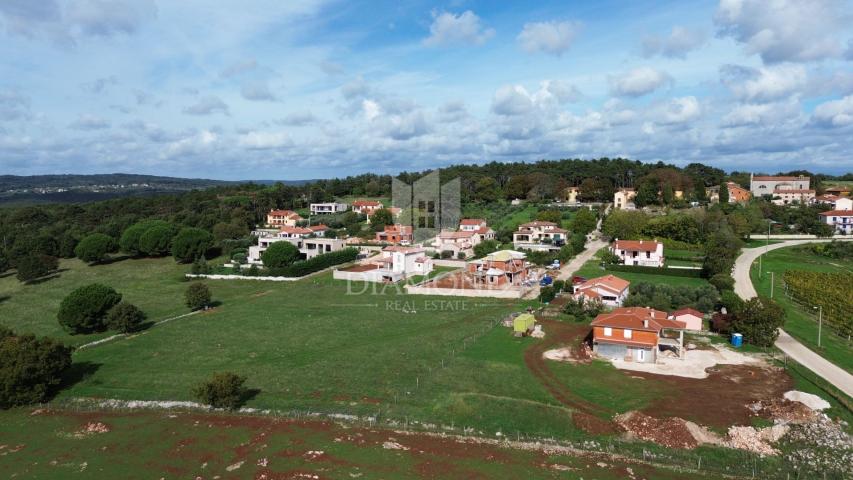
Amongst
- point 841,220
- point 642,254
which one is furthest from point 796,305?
point 841,220

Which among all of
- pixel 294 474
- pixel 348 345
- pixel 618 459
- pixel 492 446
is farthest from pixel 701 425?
pixel 348 345

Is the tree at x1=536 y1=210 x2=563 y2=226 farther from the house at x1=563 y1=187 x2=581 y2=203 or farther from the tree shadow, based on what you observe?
the tree shadow

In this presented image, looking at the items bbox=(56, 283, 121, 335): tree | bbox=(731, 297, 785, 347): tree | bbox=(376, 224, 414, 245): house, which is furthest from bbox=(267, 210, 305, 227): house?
bbox=(731, 297, 785, 347): tree

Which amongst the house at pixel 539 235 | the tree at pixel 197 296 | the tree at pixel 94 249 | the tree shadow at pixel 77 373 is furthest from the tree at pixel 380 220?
the tree shadow at pixel 77 373

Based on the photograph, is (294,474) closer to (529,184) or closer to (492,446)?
(492,446)

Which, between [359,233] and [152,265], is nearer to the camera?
[152,265]

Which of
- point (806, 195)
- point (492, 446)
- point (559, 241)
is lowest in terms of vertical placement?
point (492, 446)
